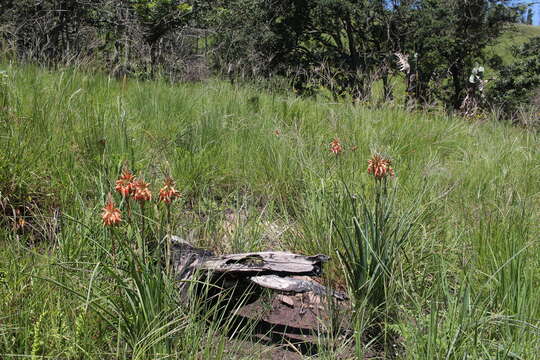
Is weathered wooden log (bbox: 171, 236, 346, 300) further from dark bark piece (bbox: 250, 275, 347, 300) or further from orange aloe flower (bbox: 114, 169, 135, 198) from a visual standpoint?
orange aloe flower (bbox: 114, 169, 135, 198)

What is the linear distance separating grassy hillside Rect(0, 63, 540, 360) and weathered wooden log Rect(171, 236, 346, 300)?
5.7 inches

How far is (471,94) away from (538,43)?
531 inches

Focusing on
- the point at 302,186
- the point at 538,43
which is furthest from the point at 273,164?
the point at 538,43

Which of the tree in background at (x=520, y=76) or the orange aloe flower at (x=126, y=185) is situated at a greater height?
the tree in background at (x=520, y=76)

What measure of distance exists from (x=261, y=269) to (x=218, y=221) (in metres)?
0.53

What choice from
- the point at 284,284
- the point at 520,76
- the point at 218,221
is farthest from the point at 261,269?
the point at 520,76

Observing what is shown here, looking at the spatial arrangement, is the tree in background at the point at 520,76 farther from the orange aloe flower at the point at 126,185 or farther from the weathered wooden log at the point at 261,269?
the orange aloe flower at the point at 126,185

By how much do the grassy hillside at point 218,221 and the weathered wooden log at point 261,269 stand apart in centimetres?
14

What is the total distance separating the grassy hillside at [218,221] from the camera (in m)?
1.23

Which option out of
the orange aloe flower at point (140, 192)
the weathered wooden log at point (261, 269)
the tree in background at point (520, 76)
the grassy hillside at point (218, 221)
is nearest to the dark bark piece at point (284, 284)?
the weathered wooden log at point (261, 269)

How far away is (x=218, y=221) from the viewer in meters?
2.05

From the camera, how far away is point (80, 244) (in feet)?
5.24

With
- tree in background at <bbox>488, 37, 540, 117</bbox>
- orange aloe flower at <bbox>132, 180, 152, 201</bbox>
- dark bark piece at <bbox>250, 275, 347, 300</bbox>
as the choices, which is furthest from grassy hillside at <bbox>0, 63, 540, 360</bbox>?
tree in background at <bbox>488, 37, 540, 117</bbox>

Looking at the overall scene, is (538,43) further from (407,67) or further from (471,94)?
(407,67)
